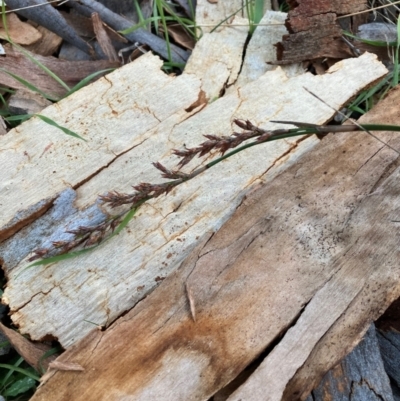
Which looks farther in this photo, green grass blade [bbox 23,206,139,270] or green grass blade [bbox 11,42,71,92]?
green grass blade [bbox 11,42,71,92]

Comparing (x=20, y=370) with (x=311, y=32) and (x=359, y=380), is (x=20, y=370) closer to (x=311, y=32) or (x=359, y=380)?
(x=359, y=380)

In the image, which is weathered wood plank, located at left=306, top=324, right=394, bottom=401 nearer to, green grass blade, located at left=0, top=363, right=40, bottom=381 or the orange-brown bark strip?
green grass blade, located at left=0, top=363, right=40, bottom=381

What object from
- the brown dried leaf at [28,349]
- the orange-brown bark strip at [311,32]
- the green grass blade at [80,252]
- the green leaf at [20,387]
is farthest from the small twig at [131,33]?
the green leaf at [20,387]

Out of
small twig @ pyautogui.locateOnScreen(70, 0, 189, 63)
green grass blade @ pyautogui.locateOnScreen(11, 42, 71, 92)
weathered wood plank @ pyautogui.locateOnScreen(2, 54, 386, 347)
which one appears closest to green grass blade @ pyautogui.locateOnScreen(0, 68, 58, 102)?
green grass blade @ pyautogui.locateOnScreen(11, 42, 71, 92)

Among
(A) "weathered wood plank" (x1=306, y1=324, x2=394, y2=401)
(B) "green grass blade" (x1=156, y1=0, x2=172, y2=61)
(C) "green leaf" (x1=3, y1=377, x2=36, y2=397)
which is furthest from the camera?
(B) "green grass blade" (x1=156, y1=0, x2=172, y2=61)

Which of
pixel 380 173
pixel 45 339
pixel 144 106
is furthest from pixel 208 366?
pixel 144 106

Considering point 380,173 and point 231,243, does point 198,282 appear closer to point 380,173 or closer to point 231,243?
point 231,243
